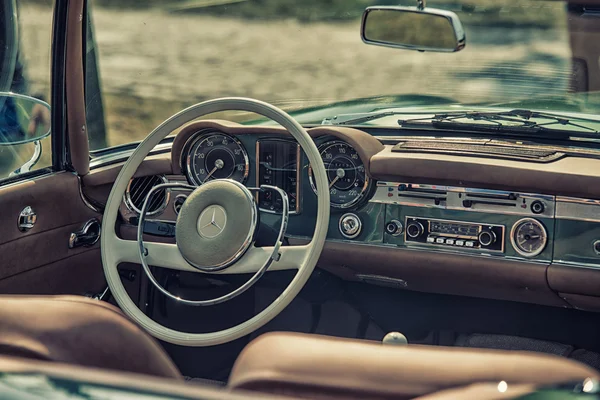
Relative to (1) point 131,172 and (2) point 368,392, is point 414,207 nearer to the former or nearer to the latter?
(1) point 131,172

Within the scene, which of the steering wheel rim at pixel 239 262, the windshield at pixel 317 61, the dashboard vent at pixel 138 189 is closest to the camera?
the steering wheel rim at pixel 239 262

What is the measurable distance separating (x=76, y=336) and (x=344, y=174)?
184 cm

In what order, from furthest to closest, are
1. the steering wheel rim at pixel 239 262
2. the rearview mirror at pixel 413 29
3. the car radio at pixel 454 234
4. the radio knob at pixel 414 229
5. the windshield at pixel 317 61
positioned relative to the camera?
the windshield at pixel 317 61 < the radio knob at pixel 414 229 < the car radio at pixel 454 234 < the rearview mirror at pixel 413 29 < the steering wheel rim at pixel 239 262

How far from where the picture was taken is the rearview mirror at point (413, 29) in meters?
2.98

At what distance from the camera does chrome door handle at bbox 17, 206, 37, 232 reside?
10.1 feet

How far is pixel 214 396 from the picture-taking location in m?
1.15

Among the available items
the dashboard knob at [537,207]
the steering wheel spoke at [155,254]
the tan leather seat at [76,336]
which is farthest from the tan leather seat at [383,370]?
the dashboard knob at [537,207]

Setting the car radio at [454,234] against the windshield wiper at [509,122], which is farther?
the windshield wiper at [509,122]

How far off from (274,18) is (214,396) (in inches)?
368

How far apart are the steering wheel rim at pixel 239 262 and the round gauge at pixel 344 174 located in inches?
27.0

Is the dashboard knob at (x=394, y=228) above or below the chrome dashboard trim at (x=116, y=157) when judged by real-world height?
below

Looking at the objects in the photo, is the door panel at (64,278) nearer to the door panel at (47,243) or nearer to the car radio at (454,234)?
the door panel at (47,243)

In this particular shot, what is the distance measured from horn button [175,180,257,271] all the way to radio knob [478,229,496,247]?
1033 millimetres

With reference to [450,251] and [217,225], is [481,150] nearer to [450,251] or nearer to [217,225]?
[450,251]
